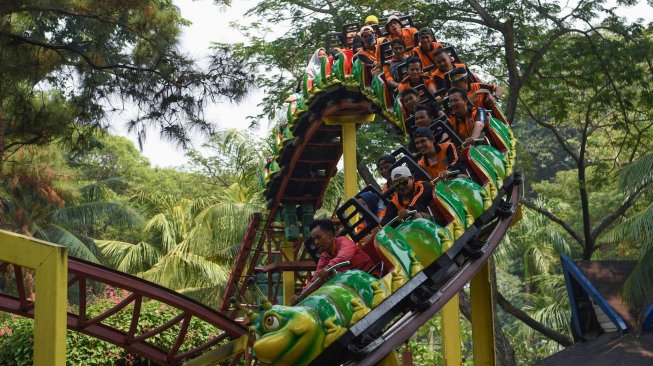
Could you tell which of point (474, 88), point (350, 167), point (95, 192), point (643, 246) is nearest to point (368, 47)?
point (350, 167)

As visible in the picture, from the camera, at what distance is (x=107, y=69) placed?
33.5ft

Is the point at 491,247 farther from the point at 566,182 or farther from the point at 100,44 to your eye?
→ the point at 566,182

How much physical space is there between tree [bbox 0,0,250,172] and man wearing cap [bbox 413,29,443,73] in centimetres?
200

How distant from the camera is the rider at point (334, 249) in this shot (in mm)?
5762

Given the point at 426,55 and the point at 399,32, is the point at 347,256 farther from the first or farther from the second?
the point at 399,32

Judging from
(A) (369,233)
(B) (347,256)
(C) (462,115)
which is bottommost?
(B) (347,256)

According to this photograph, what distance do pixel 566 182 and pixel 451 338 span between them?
19.0 m

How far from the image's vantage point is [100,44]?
33.4 ft

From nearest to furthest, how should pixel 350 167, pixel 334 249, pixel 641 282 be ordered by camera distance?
pixel 334 249, pixel 641 282, pixel 350 167

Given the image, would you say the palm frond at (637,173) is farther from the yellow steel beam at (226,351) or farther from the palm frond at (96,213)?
the palm frond at (96,213)

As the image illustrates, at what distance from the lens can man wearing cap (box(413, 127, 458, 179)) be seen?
7.12 metres

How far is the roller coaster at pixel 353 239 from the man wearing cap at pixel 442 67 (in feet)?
1.43

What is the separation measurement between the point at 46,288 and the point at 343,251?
2207mm

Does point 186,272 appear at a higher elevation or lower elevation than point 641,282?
lower
